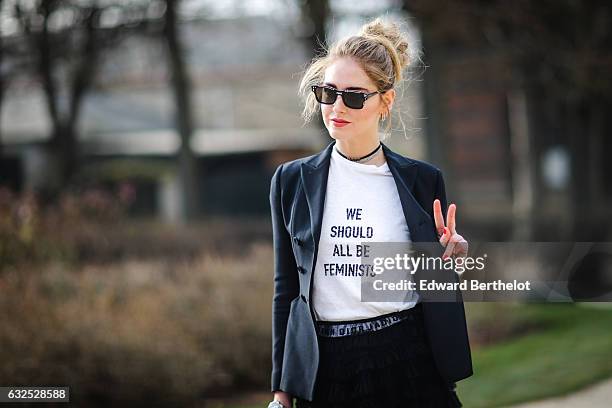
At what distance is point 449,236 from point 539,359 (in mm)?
5504

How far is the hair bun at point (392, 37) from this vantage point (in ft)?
9.85

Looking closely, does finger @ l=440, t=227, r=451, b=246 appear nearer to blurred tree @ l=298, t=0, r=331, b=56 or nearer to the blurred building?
the blurred building

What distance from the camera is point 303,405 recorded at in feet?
9.84

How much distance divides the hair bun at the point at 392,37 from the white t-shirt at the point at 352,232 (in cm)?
35

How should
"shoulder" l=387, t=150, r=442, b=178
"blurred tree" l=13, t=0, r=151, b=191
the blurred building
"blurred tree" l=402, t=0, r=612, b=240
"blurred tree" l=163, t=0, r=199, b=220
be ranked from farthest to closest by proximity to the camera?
the blurred building < "blurred tree" l=163, t=0, r=199, b=220 < "blurred tree" l=13, t=0, r=151, b=191 < "blurred tree" l=402, t=0, r=612, b=240 < "shoulder" l=387, t=150, r=442, b=178

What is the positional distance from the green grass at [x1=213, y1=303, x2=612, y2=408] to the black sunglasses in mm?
4058

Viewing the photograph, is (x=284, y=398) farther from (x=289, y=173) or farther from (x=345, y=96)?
(x=345, y=96)

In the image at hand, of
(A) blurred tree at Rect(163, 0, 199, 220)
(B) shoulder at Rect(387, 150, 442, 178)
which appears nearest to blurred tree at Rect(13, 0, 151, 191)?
(A) blurred tree at Rect(163, 0, 199, 220)

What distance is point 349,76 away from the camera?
295 cm

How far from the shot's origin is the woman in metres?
2.90

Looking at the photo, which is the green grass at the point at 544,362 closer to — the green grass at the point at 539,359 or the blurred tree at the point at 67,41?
the green grass at the point at 539,359

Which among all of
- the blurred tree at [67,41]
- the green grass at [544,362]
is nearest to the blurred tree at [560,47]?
the green grass at [544,362]

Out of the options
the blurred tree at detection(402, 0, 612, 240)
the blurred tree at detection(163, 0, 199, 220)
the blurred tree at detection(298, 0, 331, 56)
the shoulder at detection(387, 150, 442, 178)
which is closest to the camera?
the shoulder at detection(387, 150, 442, 178)

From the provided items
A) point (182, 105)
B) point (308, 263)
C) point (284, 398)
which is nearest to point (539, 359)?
point (284, 398)
